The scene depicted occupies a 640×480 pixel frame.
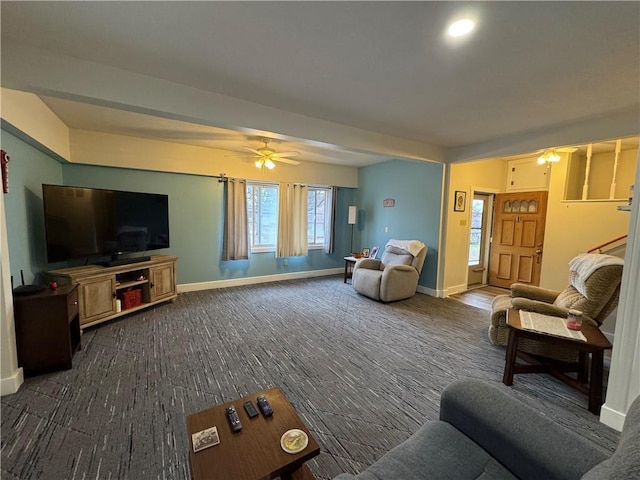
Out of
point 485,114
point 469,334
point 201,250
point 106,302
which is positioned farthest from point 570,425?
point 201,250

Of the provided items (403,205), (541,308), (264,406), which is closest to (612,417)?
(541,308)

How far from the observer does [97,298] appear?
3057 mm

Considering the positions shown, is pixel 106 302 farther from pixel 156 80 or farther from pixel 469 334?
pixel 469 334

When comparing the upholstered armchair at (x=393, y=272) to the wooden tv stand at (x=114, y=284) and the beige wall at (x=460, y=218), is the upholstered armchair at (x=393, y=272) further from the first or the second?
the wooden tv stand at (x=114, y=284)

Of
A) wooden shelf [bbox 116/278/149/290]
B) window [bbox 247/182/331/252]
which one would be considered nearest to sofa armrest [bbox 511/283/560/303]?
window [bbox 247/182/331/252]

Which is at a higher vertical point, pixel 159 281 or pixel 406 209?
pixel 406 209

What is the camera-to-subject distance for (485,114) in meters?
2.95

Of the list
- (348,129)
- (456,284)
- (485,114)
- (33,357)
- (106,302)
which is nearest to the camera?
(33,357)

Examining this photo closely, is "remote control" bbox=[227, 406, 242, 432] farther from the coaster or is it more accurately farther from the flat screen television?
the flat screen television

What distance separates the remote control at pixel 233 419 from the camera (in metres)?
1.24

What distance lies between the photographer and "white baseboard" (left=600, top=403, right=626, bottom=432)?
1789mm

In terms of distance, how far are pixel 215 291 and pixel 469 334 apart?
3.89 metres

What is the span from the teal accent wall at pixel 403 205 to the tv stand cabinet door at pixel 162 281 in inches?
152

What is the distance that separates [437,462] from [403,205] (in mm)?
4561
